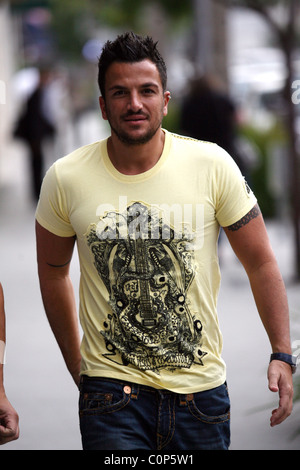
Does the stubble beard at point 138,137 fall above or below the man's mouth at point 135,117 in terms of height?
below

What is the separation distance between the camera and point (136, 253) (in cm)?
292

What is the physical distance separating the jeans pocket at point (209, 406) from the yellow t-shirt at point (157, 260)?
0.10 feet

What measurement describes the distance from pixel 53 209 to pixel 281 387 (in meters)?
0.98

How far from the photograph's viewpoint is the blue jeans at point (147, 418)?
2.88 metres

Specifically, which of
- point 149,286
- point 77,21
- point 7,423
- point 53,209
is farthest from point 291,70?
point 77,21

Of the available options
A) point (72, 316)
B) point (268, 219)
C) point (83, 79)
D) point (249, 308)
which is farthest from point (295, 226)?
point (83, 79)

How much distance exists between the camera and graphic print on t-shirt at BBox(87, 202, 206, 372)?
2.91 meters

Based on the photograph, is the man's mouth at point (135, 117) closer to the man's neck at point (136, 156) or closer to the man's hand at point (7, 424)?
the man's neck at point (136, 156)

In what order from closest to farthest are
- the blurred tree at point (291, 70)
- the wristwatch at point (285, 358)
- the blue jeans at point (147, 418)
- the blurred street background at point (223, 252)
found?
the blue jeans at point (147, 418), the wristwatch at point (285, 358), the blurred street background at point (223, 252), the blurred tree at point (291, 70)

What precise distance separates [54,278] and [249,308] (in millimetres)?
5021

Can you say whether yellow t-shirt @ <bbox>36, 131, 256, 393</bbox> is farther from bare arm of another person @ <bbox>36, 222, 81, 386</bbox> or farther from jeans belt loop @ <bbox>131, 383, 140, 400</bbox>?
bare arm of another person @ <bbox>36, 222, 81, 386</bbox>

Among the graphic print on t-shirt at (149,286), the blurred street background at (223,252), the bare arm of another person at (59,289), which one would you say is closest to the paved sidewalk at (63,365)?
the blurred street background at (223,252)

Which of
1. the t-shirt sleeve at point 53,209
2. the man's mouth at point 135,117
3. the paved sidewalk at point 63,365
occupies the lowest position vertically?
the paved sidewalk at point 63,365

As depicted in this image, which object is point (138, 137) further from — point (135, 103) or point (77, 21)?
point (77, 21)
